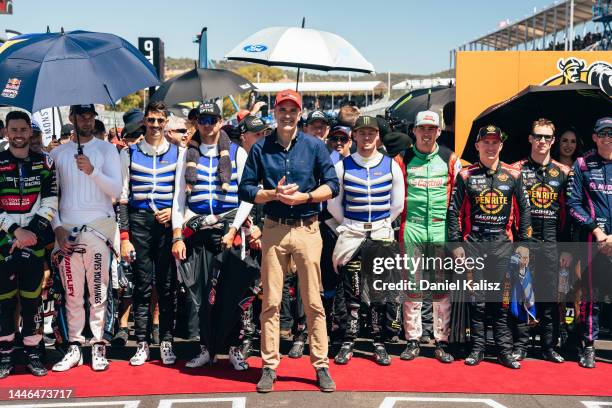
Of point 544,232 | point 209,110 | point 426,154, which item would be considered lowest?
point 544,232

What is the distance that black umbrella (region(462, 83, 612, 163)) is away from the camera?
21.4ft

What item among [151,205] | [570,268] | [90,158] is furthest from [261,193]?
[570,268]

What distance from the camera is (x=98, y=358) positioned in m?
5.85

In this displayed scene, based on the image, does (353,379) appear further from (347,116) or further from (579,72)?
(579,72)

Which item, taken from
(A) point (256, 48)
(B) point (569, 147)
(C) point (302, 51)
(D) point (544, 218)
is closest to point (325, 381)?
(D) point (544, 218)

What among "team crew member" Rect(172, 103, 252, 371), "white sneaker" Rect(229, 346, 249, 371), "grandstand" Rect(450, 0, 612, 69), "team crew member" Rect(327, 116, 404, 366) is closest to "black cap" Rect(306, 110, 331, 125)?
"team crew member" Rect(327, 116, 404, 366)

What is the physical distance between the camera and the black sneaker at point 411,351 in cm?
622

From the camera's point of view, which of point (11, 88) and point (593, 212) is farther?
point (593, 212)

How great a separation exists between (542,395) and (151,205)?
11.6 ft

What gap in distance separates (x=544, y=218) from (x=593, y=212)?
0.42 m

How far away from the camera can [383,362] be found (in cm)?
602

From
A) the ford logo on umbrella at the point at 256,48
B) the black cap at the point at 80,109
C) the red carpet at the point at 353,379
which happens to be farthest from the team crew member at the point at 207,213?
the ford logo on umbrella at the point at 256,48

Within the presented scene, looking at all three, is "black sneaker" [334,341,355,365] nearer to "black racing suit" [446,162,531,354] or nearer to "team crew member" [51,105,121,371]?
"black racing suit" [446,162,531,354]

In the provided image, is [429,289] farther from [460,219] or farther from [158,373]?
[158,373]
